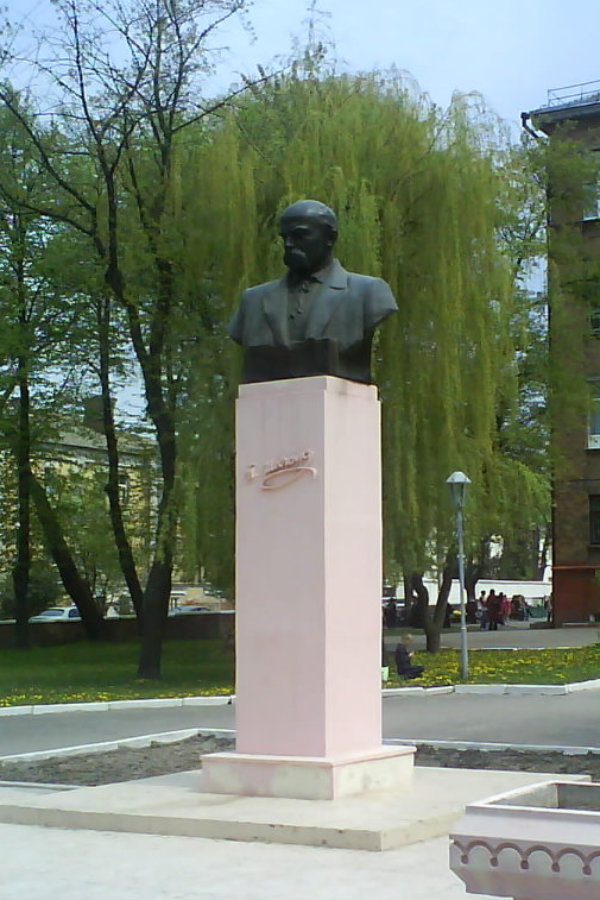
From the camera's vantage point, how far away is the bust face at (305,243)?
1132 cm

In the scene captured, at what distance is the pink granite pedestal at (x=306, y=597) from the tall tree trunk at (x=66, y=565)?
26.2m

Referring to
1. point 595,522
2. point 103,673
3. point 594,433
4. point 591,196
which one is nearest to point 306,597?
point 103,673

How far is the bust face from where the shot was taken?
1132 cm

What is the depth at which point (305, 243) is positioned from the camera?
11.3m

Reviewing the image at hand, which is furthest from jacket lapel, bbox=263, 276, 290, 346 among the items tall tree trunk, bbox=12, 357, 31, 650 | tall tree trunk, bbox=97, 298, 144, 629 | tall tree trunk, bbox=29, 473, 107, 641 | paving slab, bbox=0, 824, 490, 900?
tall tree trunk, bbox=29, 473, 107, 641

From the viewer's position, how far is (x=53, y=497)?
38688 millimetres

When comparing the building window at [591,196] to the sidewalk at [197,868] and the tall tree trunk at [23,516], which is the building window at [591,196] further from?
the sidewalk at [197,868]

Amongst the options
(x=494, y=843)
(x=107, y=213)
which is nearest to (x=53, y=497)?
(x=107, y=213)

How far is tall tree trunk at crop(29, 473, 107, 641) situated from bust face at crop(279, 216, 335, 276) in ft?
84.8

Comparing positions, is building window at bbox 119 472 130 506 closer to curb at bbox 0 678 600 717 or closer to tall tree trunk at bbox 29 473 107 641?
tall tree trunk at bbox 29 473 107 641

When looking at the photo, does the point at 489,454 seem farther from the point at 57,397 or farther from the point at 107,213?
the point at 57,397

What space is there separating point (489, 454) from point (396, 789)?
15.3 m

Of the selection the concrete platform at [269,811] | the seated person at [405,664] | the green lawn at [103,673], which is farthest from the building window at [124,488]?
the concrete platform at [269,811]

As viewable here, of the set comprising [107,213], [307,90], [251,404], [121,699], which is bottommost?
[121,699]
